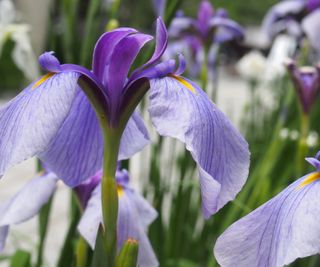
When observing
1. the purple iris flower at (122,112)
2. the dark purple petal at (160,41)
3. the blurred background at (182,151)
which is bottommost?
the blurred background at (182,151)

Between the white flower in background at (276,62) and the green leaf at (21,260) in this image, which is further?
the white flower in background at (276,62)

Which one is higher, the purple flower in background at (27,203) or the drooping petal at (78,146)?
the drooping petal at (78,146)

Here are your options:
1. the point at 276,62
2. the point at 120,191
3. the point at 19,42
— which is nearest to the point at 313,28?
the point at 19,42

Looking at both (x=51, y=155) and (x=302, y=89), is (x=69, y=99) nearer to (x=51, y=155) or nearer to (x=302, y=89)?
(x=51, y=155)

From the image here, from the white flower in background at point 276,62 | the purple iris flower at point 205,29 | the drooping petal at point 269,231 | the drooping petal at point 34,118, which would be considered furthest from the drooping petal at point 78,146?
the white flower in background at point 276,62

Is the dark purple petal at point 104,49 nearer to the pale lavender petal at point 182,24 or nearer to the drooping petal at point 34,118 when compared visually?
the drooping petal at point 34,118

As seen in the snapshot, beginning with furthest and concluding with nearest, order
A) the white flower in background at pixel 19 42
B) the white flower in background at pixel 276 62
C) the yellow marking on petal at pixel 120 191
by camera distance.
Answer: the white flower in background at pixel 276 62, the white flower in background at pixel 19 42, the yellow marking on petal at pixel 120 191

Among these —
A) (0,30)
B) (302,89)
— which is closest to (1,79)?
(0,30)
